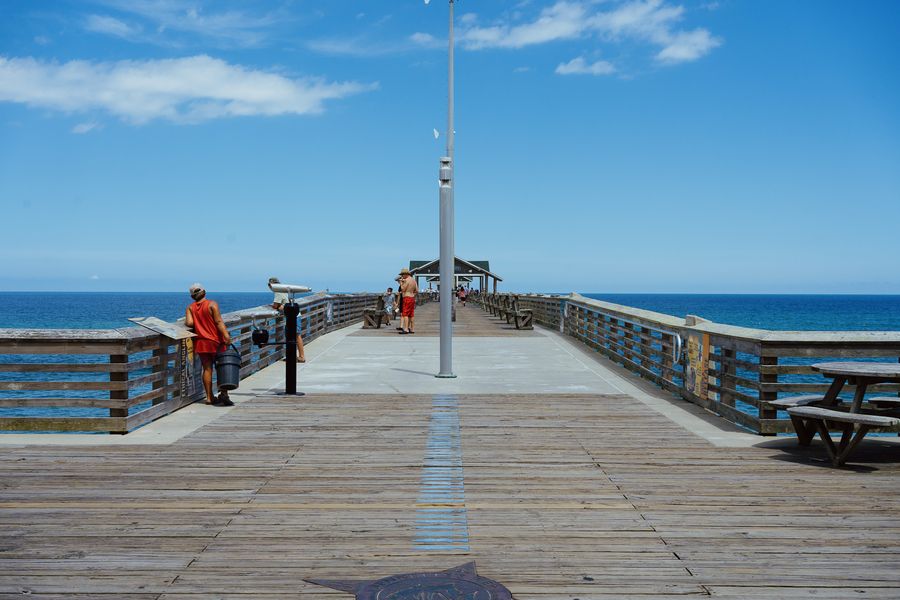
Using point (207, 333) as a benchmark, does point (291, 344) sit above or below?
below

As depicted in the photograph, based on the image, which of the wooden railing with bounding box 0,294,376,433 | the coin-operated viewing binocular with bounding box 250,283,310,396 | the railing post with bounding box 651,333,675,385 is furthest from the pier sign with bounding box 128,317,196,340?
the railing post with bounding box 651,333,675,385

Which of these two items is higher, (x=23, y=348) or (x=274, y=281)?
(x=274, y=281)

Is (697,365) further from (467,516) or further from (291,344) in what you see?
(467,516)

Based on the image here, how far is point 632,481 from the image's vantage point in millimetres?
6688

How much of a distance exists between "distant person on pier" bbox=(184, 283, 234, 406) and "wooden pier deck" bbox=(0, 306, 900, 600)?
2.49ft

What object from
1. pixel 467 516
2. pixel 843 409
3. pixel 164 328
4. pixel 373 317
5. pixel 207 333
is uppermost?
pixel 164 328

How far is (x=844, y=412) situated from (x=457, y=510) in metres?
4.35

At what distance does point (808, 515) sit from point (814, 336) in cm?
354

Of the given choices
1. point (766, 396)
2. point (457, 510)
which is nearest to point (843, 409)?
point (766, 396)

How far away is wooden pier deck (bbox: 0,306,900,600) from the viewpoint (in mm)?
4457

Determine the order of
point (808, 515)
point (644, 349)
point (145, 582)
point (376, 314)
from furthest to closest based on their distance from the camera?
point (376, 314), point (644, 349), point (808, 515), point (145, 582)

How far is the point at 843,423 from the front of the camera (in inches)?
291

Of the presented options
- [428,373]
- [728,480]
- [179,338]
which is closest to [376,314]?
[428,373]

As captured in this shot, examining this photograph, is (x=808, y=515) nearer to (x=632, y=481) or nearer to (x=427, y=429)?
(x=632, y=481)
